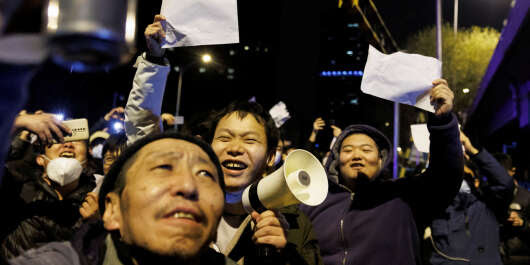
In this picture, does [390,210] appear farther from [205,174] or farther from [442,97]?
[205,174]

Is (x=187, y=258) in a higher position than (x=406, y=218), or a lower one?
higher

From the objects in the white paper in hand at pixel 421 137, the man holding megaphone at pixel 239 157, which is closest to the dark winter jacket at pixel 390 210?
the man holding megaphone at pixel 239 157

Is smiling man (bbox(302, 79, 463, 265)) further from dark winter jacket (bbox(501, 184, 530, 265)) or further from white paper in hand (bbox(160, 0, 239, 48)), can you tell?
dark winter jacket (bbox(501, 184, 530, 265))

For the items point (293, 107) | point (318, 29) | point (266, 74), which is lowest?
point (293, 107)

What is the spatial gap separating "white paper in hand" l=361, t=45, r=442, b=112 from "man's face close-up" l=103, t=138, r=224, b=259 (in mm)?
1675

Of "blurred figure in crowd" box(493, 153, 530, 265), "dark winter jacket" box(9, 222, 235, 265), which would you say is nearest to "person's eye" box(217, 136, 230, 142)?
"dark winter jacket" box(9, 222, 235, 265)

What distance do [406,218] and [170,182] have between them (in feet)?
7.40

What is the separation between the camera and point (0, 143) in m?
0.89

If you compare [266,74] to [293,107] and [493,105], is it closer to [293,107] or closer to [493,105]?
[293,107]

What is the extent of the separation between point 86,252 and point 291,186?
1.10m

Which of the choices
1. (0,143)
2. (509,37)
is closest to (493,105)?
(509,37)

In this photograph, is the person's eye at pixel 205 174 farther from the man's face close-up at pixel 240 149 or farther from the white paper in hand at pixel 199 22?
the white paper in hand at pixel 199 22

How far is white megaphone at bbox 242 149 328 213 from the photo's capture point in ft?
6.97

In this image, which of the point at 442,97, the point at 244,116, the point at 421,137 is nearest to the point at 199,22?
the point at 244,116
